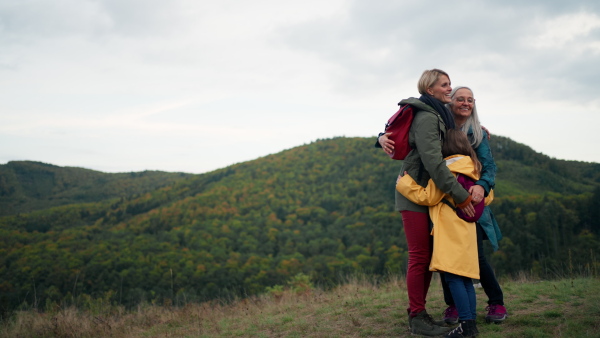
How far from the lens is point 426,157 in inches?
107

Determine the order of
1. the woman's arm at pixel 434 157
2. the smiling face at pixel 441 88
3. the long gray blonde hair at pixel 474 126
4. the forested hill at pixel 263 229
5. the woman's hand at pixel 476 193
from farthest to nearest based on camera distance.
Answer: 1. the forested hill at pixel 263 229
2. the long gray blonde hair at pixel 474 126
3. the smiling face at pixel 441 88
4. the woman's hand at pixel 476 193
5. the woman's arm at pixel 434 157

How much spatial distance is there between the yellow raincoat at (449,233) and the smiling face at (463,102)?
516mm

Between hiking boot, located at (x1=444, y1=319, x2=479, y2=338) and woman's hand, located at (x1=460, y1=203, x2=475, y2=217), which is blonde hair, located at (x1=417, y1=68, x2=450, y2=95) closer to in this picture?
woman's hand, located at (x1=460, y1=203, x2=475, y2=217)

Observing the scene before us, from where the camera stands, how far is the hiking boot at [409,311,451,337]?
2.92 meters

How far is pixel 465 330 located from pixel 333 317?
1.64m

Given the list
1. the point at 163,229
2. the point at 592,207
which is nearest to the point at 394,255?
the point at 592,207

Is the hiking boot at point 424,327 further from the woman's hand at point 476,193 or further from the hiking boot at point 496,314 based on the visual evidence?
the woman's hand at point 476,193

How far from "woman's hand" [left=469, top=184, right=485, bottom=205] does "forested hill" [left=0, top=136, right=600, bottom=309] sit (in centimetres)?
1976

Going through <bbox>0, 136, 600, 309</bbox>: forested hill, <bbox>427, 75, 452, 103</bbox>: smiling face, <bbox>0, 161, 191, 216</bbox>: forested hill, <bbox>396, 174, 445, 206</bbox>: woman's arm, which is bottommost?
<bbox>0, 136, 600, 309</bbox>: forested hill

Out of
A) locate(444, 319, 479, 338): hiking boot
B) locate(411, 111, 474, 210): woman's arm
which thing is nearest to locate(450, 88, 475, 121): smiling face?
locate(411, 111, 474, 210): woman's arm

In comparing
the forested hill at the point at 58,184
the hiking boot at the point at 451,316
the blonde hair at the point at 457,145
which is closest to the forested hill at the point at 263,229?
the forested hill at the point at 58,184

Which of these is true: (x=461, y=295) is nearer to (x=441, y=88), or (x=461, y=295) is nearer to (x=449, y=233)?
(x=449, y=233)

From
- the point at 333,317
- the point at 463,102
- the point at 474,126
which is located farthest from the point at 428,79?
the point at 333,317

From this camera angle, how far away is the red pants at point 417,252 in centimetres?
288
